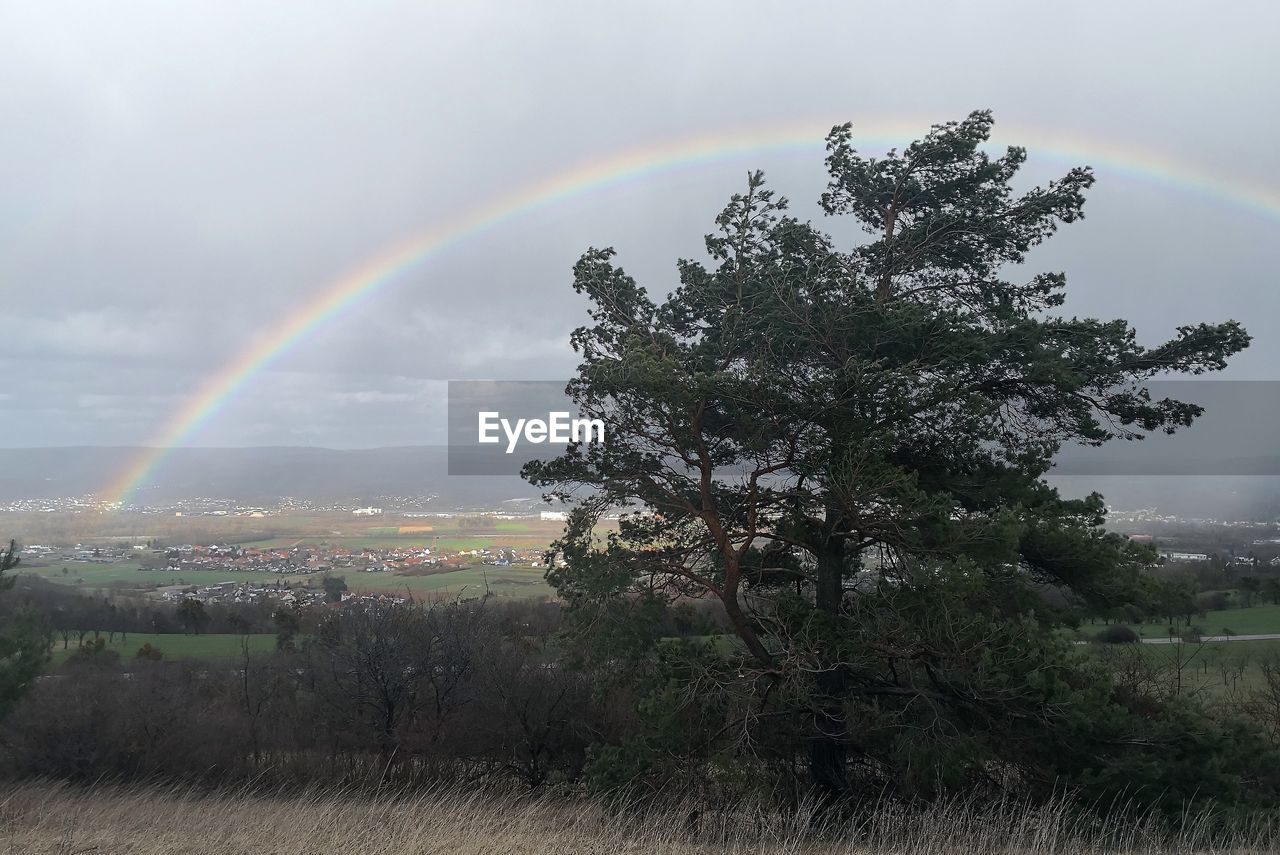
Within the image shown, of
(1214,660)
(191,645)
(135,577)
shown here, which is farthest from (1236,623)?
(135,577)

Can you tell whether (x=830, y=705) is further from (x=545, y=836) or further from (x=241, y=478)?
(x=241, y=478)

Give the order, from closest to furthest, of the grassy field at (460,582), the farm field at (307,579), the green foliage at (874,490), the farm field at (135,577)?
the green foliage at (874,490) < the grassy field at (460,582) < the farm field at (307,579) < the farm field at (135,577)

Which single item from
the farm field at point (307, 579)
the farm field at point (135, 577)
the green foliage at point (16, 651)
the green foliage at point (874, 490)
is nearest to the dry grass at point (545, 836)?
the green foliage at point (874, 490)

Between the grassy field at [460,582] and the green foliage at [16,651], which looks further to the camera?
the grassy field at [460,582]

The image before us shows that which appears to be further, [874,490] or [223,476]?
[223,476]

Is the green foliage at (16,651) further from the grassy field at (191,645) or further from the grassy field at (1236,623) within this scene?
the grassy field at (1236,623)
